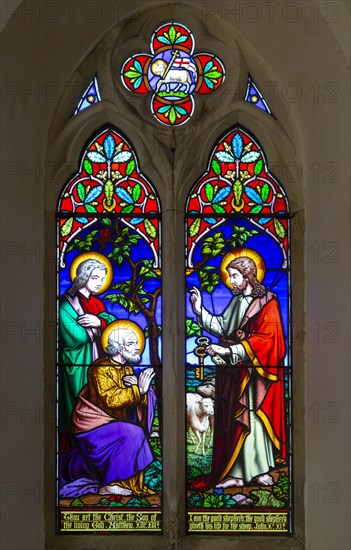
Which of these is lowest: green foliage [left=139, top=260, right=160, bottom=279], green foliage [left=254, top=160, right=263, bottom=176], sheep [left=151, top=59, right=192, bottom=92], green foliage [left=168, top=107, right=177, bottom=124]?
green foliage [left=139, top=260, right=160, bottom=279]

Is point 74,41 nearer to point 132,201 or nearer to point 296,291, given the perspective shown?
point 132,201

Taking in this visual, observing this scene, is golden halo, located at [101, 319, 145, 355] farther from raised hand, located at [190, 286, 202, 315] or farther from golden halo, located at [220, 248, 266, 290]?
golden halo, located at [220, 248, 266, 290]

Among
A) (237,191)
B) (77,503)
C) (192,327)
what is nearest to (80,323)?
(192,327)

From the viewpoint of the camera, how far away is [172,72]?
18.1ft

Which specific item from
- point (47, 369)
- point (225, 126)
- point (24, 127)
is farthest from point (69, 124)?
point (47, 369)

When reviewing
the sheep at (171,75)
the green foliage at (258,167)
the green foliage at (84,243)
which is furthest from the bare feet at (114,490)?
the sheep at (171,75)

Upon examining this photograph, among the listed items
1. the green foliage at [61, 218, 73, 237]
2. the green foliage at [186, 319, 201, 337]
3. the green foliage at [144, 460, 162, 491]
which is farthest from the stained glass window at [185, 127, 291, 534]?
the green foliage at [61, 218, 73, 237]

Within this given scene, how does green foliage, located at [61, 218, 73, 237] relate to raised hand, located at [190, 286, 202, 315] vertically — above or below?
above

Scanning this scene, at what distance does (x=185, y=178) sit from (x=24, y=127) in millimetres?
843

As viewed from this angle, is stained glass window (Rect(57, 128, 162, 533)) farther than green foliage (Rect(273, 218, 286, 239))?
No

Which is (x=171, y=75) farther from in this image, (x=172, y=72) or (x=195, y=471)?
(x=195, y=471)

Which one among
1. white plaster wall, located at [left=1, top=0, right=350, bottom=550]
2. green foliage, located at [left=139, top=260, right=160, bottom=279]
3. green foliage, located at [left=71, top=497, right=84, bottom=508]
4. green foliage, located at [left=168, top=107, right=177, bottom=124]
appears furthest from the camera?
green foliage, located at [left=168, top=107, right=177, bottom=124]

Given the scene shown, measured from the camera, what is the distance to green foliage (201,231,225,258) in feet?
17.7

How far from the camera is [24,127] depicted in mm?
5090
